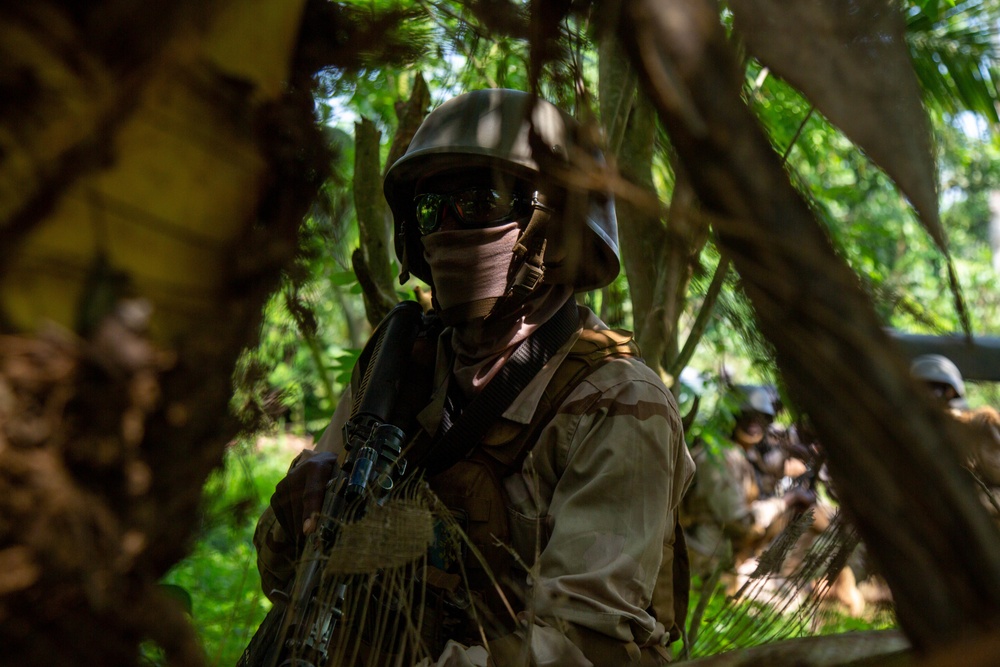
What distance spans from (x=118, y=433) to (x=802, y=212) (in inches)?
30.1

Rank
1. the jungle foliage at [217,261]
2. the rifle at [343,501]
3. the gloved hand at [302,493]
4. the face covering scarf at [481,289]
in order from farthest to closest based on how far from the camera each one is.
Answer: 1. the face covering scarf at [481,289]
2. the gloved hand at [302,493]
3. the rifle at [343,501]
4. the jungle foliage at [217,261]

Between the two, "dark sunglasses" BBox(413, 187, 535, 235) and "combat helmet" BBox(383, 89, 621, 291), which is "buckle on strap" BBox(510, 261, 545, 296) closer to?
"combat helmet" BBox(383, 89, 621, 291)

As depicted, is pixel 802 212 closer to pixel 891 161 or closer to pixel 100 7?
pixel 891 161

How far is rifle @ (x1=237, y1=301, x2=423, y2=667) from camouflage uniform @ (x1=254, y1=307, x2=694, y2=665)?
16 cm

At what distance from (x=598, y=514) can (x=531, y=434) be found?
0.31 metres

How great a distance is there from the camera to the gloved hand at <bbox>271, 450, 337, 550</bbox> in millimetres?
2055

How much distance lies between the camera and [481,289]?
7.58 ft

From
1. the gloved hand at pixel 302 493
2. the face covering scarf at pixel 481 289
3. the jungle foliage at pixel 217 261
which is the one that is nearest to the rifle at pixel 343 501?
the gloved hand at pixel 302 493

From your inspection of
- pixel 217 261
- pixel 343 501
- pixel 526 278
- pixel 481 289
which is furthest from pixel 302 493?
pixel 217 261

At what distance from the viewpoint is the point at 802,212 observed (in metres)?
0.96

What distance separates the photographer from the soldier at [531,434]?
1833mm

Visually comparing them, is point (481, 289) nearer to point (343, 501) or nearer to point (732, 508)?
point (343, 501)

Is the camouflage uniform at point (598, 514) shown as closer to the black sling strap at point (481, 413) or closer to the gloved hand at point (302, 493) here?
the black sling strap at point (481, 413)

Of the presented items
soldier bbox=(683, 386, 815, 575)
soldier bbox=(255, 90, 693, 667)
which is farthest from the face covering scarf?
soldier bbox=(683, 386, 815, 575)
